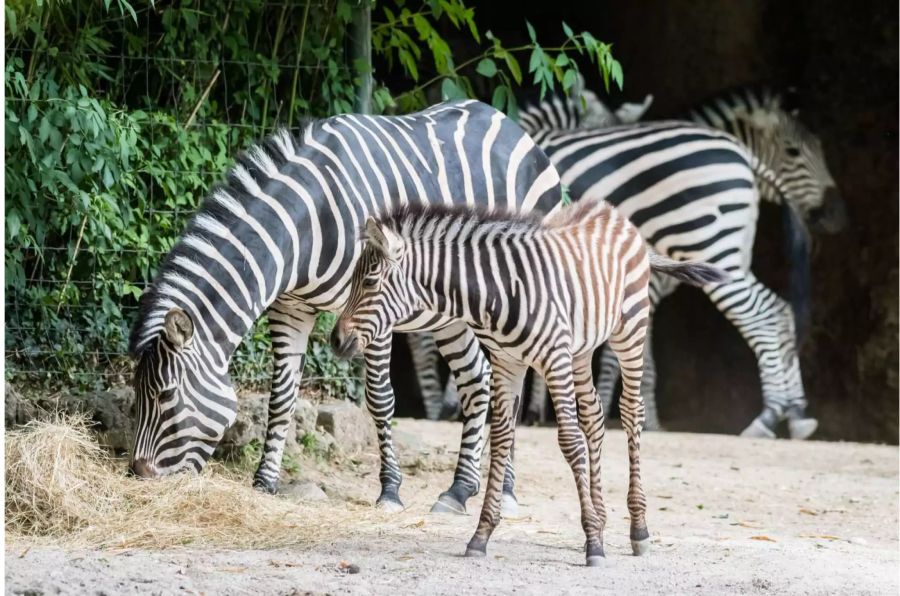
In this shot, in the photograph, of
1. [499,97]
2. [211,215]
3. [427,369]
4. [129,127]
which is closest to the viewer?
[211,215]

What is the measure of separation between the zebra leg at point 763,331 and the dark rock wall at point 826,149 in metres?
1.34

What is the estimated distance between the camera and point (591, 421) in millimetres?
4590

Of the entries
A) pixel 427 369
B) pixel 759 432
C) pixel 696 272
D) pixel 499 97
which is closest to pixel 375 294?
pixel 696 272

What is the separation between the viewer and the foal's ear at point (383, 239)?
4219 millimetres

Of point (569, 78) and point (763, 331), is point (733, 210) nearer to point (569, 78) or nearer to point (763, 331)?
point (763, 331)

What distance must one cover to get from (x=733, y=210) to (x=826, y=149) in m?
2.32

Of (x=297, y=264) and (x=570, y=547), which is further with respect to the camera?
(x=297, y=264)

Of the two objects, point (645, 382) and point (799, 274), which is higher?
point (799, 274)

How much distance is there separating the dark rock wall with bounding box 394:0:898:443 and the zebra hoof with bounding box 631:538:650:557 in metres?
6.20

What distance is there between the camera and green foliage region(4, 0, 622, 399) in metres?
5.74

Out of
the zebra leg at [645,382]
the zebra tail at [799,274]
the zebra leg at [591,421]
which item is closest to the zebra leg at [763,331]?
the zebra tail at [799,274]

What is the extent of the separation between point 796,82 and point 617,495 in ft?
19.3

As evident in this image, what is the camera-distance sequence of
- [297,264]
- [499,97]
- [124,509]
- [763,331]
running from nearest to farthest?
[124,509] → [297,264] → [499,97] → [763,331]

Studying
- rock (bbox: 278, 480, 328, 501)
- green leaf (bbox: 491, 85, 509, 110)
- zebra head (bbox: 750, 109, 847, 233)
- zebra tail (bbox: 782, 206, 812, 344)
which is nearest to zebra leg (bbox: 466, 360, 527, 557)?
rock (bbox: 278, 480, 328, 501)
